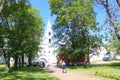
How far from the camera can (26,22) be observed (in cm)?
4672

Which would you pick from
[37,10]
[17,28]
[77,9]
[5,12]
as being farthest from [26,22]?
[37,10]

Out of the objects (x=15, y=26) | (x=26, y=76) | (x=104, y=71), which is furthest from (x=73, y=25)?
(x=26, y=76)

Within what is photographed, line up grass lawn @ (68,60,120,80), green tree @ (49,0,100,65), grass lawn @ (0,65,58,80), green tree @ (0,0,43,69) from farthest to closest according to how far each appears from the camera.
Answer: green tree @ (49,0,100,65) → green tree @ (0,0,43,69) → grass lawn @ (68,60,120,80) → grass lawn @ (0,65,58,80)

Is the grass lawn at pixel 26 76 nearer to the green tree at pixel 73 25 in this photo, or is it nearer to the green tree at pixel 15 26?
the green tree at pixel 15 26

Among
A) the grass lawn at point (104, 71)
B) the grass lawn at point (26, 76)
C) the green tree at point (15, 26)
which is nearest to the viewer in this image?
the grass lawn at point (26, 76)

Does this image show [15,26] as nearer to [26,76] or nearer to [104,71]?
[104,71]

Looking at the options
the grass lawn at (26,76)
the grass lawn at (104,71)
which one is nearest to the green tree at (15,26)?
the grass lawn at (26,76)

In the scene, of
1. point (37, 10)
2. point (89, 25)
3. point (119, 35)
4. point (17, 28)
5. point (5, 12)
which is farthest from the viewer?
point (37, 10)

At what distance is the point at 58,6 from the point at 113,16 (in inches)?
1591

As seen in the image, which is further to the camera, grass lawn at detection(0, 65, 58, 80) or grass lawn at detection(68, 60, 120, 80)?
grass lawn at detection(68, 60, 120, 80)

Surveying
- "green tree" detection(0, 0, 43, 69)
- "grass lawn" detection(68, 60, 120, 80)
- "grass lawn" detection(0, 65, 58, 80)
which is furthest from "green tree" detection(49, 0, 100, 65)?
"grass lawn" detection(0, 65, 58, 80)

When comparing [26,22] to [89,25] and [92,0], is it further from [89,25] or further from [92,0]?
[92,0]

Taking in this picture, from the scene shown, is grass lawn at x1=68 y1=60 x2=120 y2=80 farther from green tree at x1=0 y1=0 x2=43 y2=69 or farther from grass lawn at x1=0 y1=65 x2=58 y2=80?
green tree at x1=0 y1=0 x2=43 y2=69

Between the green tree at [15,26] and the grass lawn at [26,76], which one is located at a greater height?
the green tree at [15,26]
